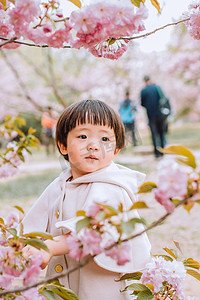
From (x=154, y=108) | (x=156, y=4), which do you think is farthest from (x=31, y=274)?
(x=154, y=108)

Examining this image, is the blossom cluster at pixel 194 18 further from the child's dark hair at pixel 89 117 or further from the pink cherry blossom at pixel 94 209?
the pink cherry blossom at pixel 94 209

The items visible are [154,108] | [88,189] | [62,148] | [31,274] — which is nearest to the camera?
[31,274]

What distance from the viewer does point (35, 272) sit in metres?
0.95

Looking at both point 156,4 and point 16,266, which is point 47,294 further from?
point 156,4

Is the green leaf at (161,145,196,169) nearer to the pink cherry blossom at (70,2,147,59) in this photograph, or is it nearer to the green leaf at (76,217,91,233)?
the green leaf at (76,217,91,233)

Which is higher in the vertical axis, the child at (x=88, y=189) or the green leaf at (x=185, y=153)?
the green leaf at (x=185, y=153)

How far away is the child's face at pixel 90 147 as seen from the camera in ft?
4.34

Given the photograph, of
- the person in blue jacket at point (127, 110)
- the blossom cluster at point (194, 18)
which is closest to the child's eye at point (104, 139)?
the blossom cluster at point (194, 18)

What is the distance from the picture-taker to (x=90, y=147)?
4.29ft

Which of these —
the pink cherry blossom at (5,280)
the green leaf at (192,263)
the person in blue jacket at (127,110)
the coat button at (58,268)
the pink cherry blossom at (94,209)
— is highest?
the pink cherry blossom at (94,209)

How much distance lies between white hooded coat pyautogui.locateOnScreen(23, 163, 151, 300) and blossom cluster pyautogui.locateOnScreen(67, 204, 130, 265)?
0.37 m

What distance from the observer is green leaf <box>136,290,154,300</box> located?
4.11 ft

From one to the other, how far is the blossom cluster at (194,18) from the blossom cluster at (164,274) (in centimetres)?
81

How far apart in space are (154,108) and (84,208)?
6.16m
